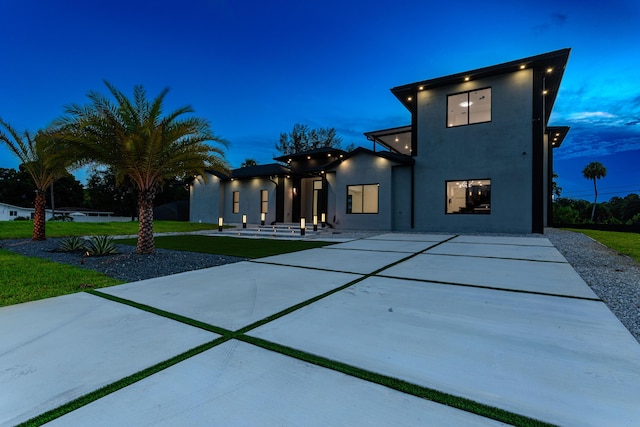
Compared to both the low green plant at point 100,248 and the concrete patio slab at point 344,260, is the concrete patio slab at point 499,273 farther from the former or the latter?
the low green plant at point 100,248

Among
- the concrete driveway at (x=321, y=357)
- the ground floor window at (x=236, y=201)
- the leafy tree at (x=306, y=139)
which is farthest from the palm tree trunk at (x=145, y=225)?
the leafy tree at (x=306, y=139)

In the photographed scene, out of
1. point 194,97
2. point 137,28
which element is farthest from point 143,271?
point 194,97

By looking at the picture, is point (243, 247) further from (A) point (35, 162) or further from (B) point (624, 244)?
(B) point (624, 244)

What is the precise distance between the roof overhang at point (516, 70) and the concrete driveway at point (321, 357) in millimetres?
10988

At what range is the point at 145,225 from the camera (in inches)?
283

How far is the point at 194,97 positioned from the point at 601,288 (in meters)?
55.7

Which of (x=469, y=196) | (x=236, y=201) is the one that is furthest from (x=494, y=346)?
(x=236, y=201)

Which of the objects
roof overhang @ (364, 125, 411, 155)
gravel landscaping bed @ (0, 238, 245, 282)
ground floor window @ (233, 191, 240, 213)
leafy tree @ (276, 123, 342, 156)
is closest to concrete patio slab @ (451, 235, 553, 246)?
gravel landscaping bed @ (0, 238, 245, 282)

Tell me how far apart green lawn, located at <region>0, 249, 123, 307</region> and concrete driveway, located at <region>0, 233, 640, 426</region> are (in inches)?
20.0

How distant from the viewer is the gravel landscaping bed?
504 cm

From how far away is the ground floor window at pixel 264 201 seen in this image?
1877 centimetres

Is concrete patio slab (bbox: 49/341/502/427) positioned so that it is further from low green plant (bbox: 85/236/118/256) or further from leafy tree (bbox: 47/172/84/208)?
leafy tree (bbox: 47/172/84/208)

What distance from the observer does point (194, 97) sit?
1925 inches

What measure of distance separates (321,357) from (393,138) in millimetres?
18926
